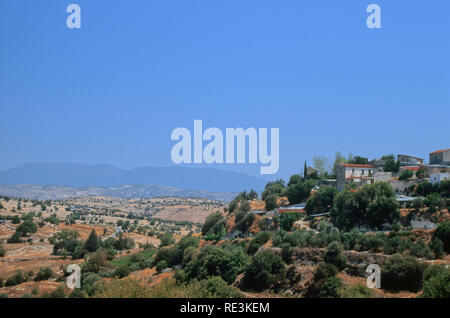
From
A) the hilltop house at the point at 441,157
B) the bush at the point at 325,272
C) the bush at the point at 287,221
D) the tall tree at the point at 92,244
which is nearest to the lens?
the bush at the point at 325,272

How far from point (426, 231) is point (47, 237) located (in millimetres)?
52242

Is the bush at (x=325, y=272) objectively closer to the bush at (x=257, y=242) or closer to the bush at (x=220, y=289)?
the bush at (x=220, y=289)

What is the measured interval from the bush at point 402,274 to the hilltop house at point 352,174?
995 inches

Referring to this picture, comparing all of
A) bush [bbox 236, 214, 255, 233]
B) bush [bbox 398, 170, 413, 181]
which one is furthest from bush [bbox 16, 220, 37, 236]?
bush [bbox 398, 170, 413, 181]

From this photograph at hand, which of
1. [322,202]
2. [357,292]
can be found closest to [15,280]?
[357,292]

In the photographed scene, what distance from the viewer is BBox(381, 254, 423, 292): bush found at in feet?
73.2

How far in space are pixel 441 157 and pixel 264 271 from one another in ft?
111

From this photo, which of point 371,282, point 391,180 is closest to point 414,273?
point 371,282

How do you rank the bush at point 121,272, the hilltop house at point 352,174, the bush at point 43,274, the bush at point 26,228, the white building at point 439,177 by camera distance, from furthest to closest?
the bush at point 26,228 < the hilltop house at point 352,174 < the white building at point 439,177 < the bush at point 43,274 < the bush at point 121,272

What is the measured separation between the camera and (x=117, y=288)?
1795 cm

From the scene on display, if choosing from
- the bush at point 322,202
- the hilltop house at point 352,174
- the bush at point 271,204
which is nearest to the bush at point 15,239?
the bush at point 271,204

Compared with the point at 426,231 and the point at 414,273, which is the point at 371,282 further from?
the point at 426,231

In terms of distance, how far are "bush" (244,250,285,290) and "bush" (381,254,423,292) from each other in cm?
763

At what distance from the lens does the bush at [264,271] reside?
27.5 m
